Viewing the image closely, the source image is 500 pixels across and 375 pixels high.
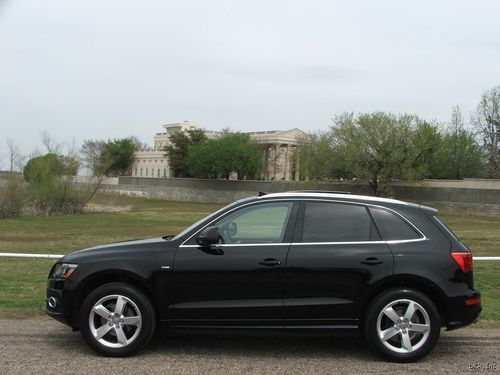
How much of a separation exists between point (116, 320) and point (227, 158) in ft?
243

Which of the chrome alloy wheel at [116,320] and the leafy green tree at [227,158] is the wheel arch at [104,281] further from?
the leafy green tree at [227,158]

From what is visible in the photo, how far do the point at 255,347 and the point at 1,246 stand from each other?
1342 centimetres

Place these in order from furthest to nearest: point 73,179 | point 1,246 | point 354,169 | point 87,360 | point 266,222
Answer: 1. point 354,169
2. point 73,179
3. point 1,246
4. point 266,222
5. point 87,360

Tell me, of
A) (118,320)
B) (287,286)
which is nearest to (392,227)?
(287,286)

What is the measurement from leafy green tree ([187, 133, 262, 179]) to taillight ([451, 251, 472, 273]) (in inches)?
2902

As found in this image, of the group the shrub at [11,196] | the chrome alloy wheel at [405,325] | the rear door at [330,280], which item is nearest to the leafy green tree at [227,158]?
the shrub at [11,196]

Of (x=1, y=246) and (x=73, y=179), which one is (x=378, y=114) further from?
(x=1, y=246)

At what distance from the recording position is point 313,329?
5.46 metres

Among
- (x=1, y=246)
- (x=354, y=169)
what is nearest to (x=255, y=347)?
(x=1, y=246)

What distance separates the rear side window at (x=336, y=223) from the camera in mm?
5637

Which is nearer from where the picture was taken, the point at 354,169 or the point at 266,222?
the point at 266,222

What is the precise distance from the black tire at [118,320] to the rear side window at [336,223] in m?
1.77

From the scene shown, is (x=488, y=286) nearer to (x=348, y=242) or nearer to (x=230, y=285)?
(x=348, y=242)

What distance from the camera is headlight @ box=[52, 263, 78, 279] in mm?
5652
